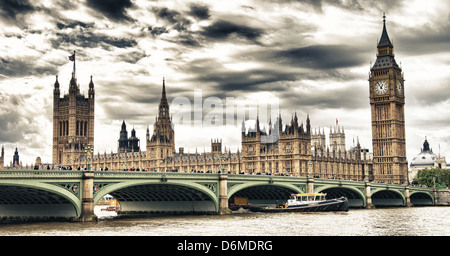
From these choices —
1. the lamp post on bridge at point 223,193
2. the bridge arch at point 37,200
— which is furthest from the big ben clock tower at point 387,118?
the bridge arch at point 37,200

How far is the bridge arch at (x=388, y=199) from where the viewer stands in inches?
5105

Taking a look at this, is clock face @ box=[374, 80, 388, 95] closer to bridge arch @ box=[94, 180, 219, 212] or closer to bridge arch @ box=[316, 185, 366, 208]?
bridge arch @ box=[316, 185, 366, 208]

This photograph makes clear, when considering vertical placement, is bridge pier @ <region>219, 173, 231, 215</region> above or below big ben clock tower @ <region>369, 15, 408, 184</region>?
below

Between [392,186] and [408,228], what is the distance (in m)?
63.9

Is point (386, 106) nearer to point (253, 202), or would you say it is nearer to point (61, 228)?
point (253, 202)

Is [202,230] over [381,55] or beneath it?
beneath

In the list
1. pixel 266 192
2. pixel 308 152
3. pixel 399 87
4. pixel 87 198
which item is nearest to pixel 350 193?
pixel 266 192

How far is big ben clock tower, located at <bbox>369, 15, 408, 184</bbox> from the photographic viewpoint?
170 m

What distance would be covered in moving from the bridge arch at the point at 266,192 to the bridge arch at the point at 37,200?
88.9 ft

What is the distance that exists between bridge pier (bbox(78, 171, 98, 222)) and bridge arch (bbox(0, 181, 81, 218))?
20.0 inches

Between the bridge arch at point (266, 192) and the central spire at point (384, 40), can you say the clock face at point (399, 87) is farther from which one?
the bridge arch at point (266, 192)

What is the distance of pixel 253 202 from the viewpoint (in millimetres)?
104188

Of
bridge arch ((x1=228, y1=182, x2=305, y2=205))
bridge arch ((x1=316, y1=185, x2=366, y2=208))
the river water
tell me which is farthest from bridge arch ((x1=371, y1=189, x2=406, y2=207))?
the river water

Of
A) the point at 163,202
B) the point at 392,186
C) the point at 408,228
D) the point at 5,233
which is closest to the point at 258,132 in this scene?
the point at 392,186
